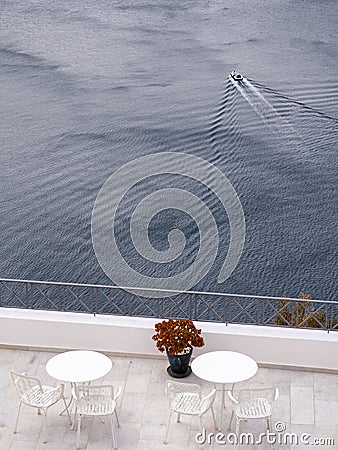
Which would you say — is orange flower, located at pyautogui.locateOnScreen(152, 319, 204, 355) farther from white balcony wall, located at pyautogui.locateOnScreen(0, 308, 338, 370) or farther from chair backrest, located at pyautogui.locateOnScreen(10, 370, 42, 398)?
chair backrest, located at pyautogui.locateOnScreen(10, 370, 42, 398)

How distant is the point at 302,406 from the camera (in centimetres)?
1044

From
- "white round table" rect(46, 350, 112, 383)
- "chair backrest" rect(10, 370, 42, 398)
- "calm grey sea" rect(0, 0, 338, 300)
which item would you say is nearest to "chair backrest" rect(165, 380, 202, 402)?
"white round table" rect(46, 350, 112, 383)

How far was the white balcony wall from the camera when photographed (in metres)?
11.0

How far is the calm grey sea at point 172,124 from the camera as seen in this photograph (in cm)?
2572

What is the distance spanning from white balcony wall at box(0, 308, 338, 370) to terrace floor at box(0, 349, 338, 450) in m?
0.20

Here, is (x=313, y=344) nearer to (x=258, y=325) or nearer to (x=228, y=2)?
(x=258, y=325)

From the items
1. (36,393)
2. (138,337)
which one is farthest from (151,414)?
(36,393)

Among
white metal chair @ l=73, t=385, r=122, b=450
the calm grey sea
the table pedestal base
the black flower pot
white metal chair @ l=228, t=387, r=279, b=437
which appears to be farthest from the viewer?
the calm grey sea

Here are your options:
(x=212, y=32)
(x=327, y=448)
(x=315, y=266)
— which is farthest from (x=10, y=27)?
(x=327, y=448)

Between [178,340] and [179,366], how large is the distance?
435 mm

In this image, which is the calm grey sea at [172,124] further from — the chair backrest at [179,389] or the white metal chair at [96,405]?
the white metal chair at [96,405]

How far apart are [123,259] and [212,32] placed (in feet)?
60.6

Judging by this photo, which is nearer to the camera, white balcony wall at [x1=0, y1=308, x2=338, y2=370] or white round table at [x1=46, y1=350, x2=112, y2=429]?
white round table at [x1=46, y1=350, x2=112, y2=429]

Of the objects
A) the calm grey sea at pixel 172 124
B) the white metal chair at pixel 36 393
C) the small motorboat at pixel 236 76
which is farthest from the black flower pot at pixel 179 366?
the small motorboat at pixel 236 76
